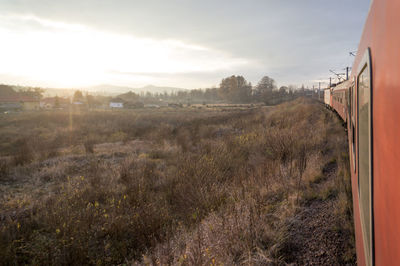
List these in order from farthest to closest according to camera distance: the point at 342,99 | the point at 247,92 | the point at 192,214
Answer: the point at 247,92, the point at 342,99, the point at 192,214

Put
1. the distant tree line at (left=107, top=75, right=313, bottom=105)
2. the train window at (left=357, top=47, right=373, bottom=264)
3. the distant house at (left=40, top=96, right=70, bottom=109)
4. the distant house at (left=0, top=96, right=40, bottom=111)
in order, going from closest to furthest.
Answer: the train window at (left=357, top=47, right=373, bottom=264) → the distant house at (left=0, top=96, right=40, bottom=111) → the distant house at (left=40, top=96, right=70, bottom=109) → the distant tree line at (left=107, top=75, right=313, bottom=105)

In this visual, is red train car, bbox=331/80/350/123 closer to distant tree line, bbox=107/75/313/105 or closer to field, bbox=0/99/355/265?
field, bbox=0/99/355/265

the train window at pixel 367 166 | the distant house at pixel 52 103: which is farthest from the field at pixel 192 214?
the distant house at pixel 52 103

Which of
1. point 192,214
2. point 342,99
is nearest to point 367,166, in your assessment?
point 192,214

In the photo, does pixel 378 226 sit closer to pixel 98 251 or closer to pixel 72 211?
pixel 98 251

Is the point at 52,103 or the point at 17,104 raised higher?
the point at 52,103

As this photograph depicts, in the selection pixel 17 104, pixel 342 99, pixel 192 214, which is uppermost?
pixel 17 104

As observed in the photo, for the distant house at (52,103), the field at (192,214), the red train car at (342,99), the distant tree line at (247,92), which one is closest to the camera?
the field at (192,214)

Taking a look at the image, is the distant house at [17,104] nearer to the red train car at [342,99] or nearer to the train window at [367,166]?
the red train car at [342,99]

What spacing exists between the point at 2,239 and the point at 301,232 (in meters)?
4.97

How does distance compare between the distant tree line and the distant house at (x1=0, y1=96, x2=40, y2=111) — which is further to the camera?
the distant tree line

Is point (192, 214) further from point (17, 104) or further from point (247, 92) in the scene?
point (247, 92)

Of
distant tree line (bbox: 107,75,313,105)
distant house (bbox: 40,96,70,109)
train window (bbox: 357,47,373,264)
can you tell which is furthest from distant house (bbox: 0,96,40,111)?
train window (bbox: 357,47,373,264)

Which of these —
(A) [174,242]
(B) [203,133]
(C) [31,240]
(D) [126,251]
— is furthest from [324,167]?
(B) [203,133]
